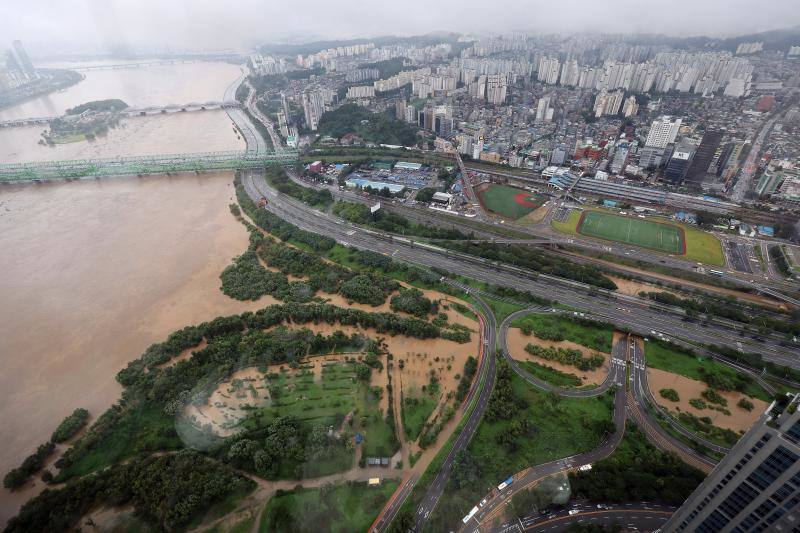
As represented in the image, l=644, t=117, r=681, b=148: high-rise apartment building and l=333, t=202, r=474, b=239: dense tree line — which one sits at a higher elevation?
l=644, t=117, r=681, b=148: high-rise apartment building

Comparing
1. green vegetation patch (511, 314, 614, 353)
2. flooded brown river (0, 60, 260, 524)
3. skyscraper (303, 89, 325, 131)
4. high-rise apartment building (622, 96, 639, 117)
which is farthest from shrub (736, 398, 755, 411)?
skyscraper (303, 89, 325, 131)

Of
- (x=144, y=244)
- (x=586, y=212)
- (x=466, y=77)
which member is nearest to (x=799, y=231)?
(x=586, y=212)

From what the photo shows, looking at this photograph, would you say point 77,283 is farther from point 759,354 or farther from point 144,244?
point 759,354

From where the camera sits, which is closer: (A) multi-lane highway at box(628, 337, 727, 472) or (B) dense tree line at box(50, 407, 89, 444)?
(A) multi-lane highway at box(628, 337, 727, 472)

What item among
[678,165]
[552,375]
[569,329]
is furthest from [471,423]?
[678,165]

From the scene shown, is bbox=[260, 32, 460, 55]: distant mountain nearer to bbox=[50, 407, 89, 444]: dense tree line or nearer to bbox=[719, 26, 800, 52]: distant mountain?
bbox=[719, 26, 800, 52]: distant mountain

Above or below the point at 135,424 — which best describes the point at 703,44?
above

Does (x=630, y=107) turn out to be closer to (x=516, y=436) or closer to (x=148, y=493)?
(x=516, y=436)
